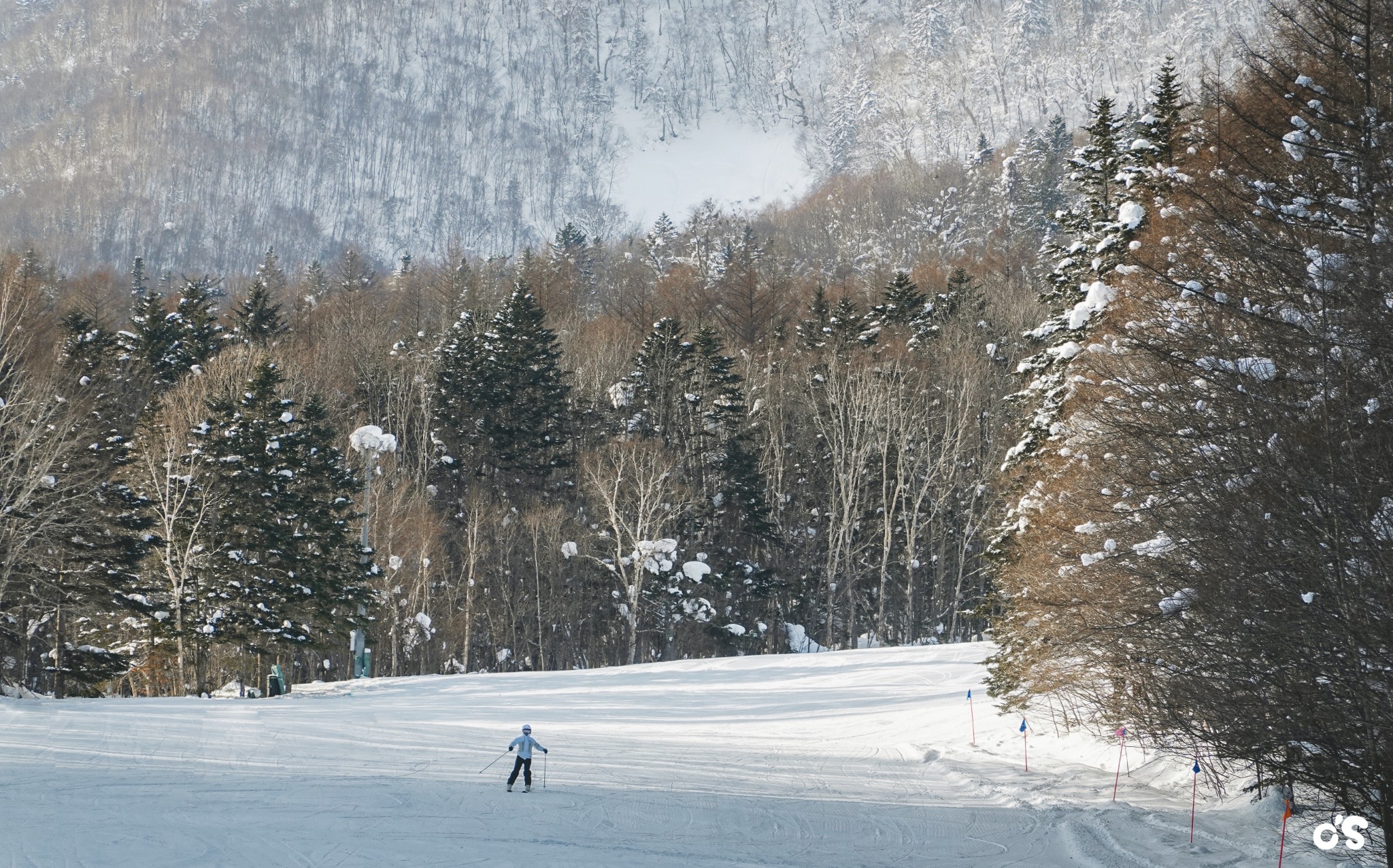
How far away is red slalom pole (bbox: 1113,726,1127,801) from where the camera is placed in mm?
16469

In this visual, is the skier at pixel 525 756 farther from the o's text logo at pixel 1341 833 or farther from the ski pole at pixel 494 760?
the o's text logo at pixel 1341 833

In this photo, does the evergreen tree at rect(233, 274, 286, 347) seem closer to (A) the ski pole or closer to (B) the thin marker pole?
(A) the ski pole

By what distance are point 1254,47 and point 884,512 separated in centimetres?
3416

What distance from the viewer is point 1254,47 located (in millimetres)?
12594

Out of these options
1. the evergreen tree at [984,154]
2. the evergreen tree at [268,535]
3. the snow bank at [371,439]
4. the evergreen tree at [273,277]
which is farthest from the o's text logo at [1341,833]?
the evergreen tree at [984,154]

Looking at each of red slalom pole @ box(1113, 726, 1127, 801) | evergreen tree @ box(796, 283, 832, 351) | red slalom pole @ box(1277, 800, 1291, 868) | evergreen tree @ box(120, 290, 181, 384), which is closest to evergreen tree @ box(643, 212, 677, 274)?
evergreen tree @ box(796, 283, 832, 351)

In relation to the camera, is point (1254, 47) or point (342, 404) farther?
point (342, 404)

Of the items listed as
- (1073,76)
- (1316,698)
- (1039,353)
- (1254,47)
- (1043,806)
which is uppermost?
(1073,76)

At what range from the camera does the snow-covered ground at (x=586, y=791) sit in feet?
42.6

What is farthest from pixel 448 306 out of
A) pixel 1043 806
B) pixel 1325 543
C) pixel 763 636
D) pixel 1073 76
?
pixel 1073 76

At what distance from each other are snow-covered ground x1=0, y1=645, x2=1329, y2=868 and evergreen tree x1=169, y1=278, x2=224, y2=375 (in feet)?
90.1

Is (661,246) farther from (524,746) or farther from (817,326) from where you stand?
(524,746)

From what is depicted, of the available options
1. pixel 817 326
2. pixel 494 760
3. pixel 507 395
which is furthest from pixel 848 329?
pixel 494 760

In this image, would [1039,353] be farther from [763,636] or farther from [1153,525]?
[763,636]
